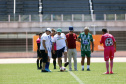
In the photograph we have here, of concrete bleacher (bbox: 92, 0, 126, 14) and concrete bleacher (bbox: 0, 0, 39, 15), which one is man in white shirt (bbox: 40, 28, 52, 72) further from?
concrete bleacher (bbox: 92, 0, 126, 14)

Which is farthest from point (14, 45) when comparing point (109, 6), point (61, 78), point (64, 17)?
point (61, 78)

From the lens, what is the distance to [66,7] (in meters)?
43.5

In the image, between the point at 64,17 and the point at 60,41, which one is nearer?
the point at 60,41

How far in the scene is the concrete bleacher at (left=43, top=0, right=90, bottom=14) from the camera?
42.7 m

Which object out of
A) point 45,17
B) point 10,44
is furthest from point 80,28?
point 10,44

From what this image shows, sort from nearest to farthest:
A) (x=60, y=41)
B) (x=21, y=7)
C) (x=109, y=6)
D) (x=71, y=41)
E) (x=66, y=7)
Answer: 1. (x=60, y=41)
2. (x=71, y=41)
3. (x=21, y=7)
4. (x=66, y=7)
5. (x=109, y=6)

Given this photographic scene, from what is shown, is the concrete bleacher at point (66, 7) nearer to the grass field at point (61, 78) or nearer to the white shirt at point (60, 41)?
the white shirt at point (60, 41)

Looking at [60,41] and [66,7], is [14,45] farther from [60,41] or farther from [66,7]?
[60,41]

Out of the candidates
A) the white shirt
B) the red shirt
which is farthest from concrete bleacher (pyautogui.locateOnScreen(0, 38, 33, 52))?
the white shirt

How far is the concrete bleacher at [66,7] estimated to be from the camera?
4275cm

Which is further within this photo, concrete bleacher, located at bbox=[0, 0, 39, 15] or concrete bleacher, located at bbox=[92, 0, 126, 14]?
concrete bleacher, located at bbox=[92, 0, 126, 14]

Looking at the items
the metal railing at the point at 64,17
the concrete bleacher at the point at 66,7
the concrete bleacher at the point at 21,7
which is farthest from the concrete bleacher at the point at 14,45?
the concrete bleacher at the point at 66,7

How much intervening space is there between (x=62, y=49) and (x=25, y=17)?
20.8 meters

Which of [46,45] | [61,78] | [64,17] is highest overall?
[64,17]
